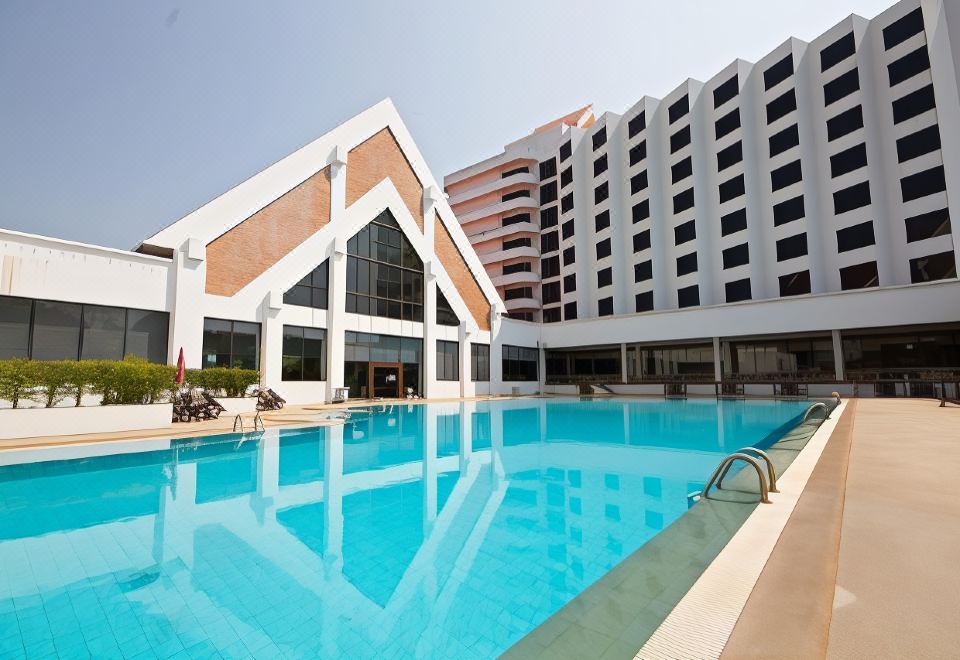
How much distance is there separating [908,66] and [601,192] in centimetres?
1947

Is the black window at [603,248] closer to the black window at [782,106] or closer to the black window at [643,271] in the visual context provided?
the black window at [643,271]

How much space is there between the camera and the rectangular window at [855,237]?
24.4 meters

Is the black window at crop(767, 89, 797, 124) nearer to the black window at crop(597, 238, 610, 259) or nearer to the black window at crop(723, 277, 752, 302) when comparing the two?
the black window at crop(723, 277, 752, 302)

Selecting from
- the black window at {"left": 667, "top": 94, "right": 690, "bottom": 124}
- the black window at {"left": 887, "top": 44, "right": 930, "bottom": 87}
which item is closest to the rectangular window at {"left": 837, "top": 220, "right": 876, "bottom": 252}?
the black window at {"left": 887, "top": 44, "right": 930, "bottom": 87}

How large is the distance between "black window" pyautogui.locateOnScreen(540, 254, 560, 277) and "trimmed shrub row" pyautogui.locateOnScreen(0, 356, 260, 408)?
3455cm

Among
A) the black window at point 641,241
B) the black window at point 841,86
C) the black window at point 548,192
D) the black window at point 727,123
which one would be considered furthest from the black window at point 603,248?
the black window at point 841,86

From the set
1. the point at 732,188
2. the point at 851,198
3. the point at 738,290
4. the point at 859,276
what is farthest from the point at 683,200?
the point at 859,276

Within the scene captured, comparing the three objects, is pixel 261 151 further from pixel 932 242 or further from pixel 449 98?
pixel 932 242

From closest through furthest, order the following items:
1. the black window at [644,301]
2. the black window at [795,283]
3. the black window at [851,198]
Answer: the black window at [851,198] → the black window at [795,283] → the black window at [644,301]

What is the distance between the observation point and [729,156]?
3036 centimetres

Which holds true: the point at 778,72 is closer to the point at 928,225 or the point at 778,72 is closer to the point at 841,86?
the point at 841,86

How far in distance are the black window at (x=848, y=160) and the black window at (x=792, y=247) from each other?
145 inches

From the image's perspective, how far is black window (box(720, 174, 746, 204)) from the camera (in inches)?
1164

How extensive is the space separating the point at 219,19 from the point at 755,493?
1986 centimetres
